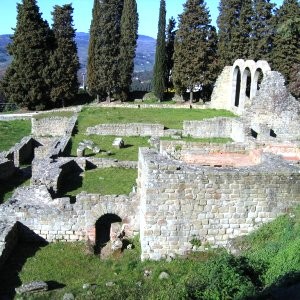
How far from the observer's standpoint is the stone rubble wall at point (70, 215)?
1188cm

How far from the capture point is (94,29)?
136 feet

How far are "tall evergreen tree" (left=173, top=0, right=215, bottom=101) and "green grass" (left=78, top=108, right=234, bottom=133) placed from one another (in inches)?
184

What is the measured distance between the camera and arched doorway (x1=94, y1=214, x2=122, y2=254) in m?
11.9

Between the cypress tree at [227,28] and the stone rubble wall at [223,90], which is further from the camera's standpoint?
the cypress tree at [227,28]

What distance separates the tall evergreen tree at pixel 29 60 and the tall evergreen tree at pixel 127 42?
6.52 m

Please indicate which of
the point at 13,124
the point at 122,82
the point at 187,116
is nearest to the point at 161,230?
the point at 187,116

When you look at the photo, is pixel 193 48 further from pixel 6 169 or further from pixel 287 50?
pixel 6 169

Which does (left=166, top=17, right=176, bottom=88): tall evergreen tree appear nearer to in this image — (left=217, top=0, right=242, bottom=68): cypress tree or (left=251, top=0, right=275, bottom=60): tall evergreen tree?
(left=217, top=0, right=242, bottom=68): cypress tree

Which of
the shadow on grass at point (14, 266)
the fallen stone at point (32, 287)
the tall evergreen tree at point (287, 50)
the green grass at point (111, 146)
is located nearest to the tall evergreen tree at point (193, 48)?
the tall evergreen tree at point (287, 50)

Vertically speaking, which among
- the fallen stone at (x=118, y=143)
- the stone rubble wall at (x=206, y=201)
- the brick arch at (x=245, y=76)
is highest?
the brick arch at (x=245, y=76)

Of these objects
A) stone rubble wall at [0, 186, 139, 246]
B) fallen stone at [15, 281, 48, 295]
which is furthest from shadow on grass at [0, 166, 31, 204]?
fallen stone at [15, 281, 48, 295]

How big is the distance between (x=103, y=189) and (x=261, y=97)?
12.5 m

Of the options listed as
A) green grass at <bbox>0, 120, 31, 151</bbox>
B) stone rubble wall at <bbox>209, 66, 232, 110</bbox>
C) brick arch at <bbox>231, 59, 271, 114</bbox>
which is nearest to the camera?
green grass at <bbox>0, 120, 31, 151</bbox>

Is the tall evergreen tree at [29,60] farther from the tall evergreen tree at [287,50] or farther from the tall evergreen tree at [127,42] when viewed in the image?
the tall evergreen tree at [287,50]
